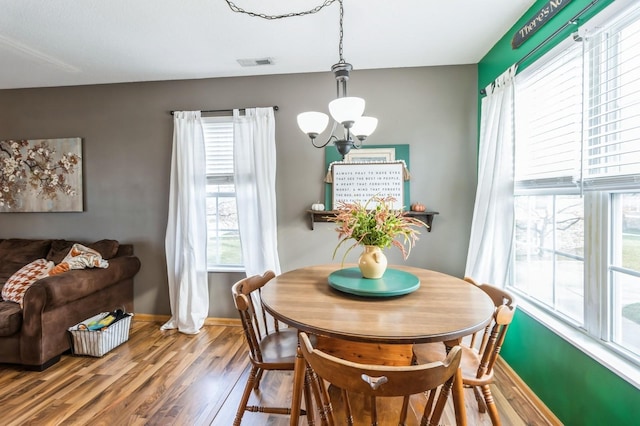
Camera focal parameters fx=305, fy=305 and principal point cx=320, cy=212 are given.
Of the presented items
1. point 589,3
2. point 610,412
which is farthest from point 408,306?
point 589,3

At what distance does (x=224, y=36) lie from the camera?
7.54 ft

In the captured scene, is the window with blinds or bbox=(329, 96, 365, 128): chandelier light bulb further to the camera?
bbox=(329, 96, 365, 128): chandelier light bulb

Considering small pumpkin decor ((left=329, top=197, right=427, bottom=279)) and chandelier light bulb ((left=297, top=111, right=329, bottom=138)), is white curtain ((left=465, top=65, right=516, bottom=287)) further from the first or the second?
chandelier light bulb ((left=297, top=111, right=329, bottom=138))

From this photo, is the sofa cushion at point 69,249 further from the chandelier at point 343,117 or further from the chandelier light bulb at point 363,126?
the chandelier light bulb at point 363,126

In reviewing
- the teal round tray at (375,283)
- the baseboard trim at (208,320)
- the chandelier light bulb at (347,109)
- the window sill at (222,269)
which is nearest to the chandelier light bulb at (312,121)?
the chandelier light bulb at (347,109)

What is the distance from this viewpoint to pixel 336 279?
5.60ft

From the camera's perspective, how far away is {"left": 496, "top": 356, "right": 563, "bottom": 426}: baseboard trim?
1.73m

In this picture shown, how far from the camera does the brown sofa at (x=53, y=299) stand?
7.32 ft

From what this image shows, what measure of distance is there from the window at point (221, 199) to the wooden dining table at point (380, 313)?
158 centimetres

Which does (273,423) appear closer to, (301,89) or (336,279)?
(336,279)

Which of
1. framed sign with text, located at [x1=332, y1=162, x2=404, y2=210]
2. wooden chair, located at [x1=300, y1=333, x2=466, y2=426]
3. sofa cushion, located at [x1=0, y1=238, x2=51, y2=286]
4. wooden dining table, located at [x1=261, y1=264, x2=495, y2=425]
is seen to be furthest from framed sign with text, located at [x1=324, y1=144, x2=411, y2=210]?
sofa cushion, located at [x1=0, y1=238, x2=51, y2=286]

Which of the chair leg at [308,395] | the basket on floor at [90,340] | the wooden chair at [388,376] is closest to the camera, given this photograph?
the wooden chair at [388,376]

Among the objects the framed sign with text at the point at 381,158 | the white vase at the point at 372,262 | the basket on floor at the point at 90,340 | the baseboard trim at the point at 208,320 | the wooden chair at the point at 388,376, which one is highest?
the framed sign with text at the point at 381,158

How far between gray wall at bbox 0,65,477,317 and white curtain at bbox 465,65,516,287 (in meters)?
0.40
